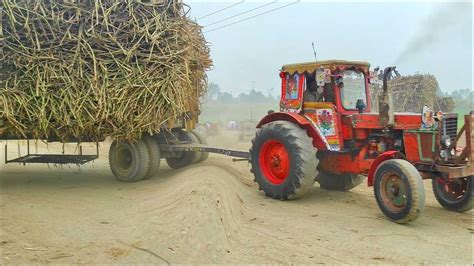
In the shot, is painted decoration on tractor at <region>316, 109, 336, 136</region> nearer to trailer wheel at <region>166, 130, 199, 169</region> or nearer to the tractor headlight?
the tractor headlight

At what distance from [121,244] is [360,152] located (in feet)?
13.0

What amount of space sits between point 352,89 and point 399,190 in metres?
2.27

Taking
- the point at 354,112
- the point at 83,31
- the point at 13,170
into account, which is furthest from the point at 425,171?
the point at 13,170

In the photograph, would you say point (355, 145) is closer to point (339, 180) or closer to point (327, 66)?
point (339, 180)

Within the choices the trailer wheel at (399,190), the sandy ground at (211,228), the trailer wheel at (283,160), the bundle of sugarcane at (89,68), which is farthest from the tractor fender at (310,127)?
the bundle of sugarcane at (89,68)

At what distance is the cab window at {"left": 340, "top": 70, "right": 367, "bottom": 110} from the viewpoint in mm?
7508

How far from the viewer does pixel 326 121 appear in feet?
24.1

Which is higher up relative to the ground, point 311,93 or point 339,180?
point 311,93

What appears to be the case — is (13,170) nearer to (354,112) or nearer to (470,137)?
(354,112)

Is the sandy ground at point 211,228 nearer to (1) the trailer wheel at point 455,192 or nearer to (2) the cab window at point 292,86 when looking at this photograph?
(1) the trailer wheel at point 455,192

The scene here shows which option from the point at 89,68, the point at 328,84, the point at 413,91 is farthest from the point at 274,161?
the point at 413,91

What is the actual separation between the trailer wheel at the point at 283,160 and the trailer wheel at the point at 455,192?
1.80 m

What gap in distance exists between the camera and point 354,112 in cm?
754

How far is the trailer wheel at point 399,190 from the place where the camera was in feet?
18.3
